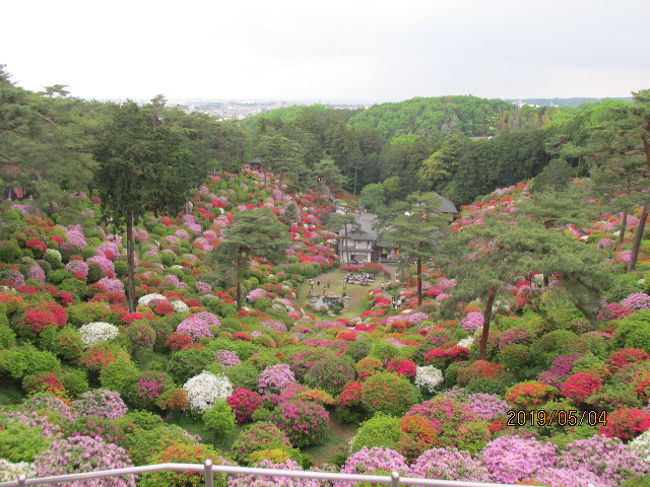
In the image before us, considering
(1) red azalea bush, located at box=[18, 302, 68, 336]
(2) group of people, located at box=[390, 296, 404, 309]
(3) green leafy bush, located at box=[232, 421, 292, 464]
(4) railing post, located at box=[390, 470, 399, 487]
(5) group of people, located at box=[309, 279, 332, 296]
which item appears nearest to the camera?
(4) railing post, located at box=[390, 470, 399, 487]

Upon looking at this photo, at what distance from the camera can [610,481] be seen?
23.8 ft

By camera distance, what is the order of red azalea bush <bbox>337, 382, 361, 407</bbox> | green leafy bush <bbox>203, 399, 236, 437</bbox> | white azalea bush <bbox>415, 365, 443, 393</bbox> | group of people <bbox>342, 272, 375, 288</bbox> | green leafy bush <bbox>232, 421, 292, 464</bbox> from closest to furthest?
green leafy bush <bbox>232, 421, 292, 464</bbox>
green leafy bush <bbox>203, 399, 236, 437</bbox>
red azalea bush <bbox>337, 382, 361, 407</bbox>
white azalea bush <bbox>415, 365, 443, 393</bbox>
group of people <bbox>342, 272, 375, 288</bbox>

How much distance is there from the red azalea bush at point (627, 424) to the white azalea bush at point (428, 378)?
4433 mm

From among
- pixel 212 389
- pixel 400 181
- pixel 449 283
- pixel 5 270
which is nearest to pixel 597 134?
pixel 449 283

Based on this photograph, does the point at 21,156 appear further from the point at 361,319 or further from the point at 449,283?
the point at 449,283

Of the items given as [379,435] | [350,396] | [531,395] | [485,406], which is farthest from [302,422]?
[531,395]

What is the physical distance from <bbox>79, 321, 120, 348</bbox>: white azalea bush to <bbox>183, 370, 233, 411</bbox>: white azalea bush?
9.83ft

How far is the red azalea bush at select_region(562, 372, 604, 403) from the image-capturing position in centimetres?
956

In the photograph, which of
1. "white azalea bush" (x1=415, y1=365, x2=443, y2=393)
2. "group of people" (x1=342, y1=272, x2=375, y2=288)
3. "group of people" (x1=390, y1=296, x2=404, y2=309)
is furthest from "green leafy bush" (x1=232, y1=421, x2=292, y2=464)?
"group of people" (x1=342, y1=272, x2=375, y2=288)

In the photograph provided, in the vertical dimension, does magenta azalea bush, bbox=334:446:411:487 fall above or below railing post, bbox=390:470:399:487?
below

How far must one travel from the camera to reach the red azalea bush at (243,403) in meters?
10.7

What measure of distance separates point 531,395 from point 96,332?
424 inches

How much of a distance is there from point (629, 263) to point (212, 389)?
16.2m

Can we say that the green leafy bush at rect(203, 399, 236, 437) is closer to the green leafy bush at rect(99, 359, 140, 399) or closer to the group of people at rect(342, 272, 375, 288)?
the green leafy bush at rect(99, 359, 140, 399)
